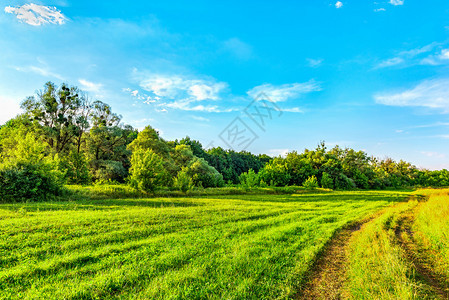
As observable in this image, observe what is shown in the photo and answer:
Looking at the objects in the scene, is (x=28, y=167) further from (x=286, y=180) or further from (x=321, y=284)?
(x=286, y=180)

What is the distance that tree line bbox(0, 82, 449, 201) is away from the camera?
16.9 metres

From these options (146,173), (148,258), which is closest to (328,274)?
(148,258)

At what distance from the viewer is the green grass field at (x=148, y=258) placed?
467 cm

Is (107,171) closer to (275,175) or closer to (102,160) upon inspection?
(102,160)

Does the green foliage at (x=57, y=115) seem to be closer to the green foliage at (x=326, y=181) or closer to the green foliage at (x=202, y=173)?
the green foliage at (x=202, y=173)

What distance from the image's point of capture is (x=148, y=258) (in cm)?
615

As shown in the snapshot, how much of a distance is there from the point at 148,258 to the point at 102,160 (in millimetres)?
34175

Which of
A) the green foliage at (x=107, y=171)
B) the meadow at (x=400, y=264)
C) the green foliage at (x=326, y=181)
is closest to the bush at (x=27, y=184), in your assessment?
the green foliage at (x=107, y=171)

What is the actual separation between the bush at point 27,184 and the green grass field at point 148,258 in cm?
598

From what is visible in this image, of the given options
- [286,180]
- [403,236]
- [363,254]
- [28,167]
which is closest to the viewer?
[363,254]

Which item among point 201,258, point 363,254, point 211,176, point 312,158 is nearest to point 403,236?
point 363,254

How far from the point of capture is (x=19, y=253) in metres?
6.24

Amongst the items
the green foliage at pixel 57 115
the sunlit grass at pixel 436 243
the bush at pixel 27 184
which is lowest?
the sunlit grass at pixel 436 243

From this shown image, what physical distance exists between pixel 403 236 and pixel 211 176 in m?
31.6
